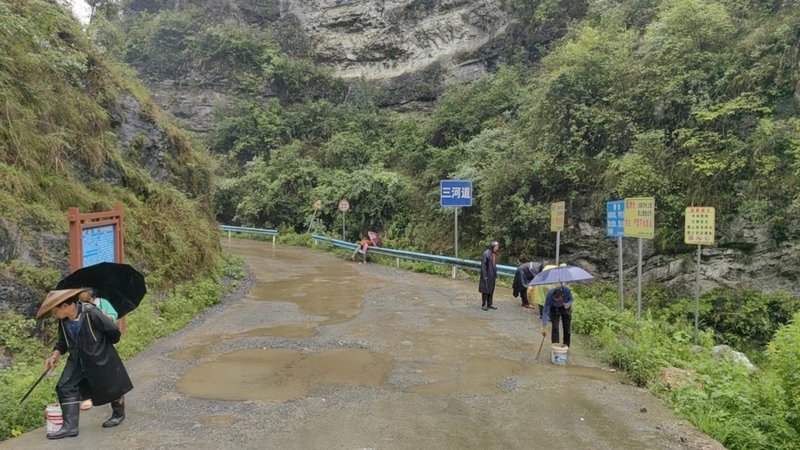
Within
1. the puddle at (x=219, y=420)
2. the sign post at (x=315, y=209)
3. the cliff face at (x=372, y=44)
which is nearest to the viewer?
the puddle at (x=219, y=420)

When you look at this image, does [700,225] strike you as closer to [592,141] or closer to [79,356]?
[592,141]

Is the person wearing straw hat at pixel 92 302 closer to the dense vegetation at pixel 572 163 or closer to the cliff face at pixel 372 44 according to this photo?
the dense vegetation at pixel 572 163

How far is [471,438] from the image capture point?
4789mm

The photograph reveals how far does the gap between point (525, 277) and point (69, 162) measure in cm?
1086

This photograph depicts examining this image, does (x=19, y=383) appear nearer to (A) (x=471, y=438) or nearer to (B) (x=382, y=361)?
(B) (x=382, y=361)

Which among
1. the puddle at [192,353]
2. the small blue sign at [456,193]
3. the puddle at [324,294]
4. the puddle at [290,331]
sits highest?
the small blue sign at [456,193]

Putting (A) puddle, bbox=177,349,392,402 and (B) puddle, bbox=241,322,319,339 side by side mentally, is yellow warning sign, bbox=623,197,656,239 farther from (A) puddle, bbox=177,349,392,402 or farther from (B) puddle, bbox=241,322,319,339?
(B) puddle, bbox=241,322,319,339

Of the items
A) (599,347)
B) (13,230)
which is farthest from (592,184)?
(13,230)

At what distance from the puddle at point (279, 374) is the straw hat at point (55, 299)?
2017mm

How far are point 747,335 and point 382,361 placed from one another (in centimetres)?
994

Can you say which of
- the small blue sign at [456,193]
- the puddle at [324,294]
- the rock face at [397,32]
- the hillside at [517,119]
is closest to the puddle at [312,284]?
the puddle at [324,294]

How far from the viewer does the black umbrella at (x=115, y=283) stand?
514cm

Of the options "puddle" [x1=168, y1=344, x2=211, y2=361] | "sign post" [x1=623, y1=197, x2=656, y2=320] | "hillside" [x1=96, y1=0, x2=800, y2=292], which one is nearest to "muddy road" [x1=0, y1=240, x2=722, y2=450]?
"puddle" [x1=168, y1=344, x2=211, y2=361]

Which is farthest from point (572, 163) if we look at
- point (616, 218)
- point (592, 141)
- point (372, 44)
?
point (372, 44)
